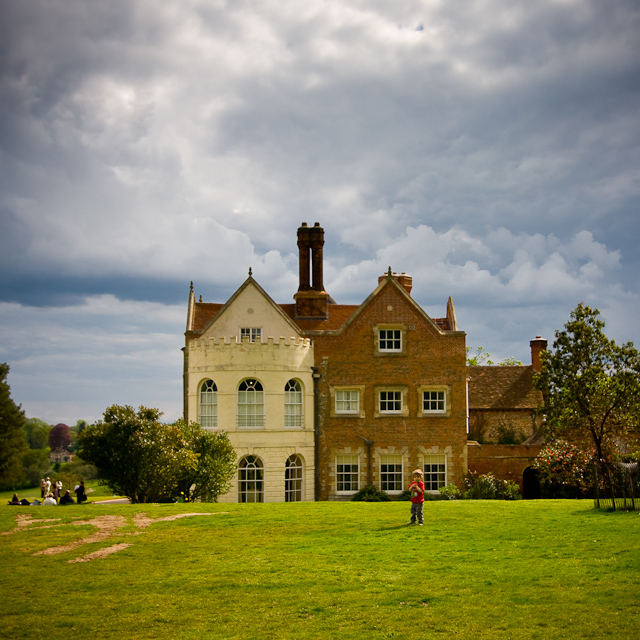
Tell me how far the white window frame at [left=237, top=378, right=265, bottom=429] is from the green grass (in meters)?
12.7

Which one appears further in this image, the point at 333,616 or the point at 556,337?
the point at 556,337

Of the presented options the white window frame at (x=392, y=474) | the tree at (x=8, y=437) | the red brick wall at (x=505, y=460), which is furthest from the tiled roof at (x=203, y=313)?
the tree at (x=8, y=437)

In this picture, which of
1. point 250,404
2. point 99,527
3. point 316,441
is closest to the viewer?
point 99,527

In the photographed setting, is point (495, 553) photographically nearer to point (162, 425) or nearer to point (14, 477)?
point (162, 425)

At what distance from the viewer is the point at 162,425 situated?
106 feet

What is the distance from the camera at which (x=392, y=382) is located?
132 ft

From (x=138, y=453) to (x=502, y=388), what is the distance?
27.0m

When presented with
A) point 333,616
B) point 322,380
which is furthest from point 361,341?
point 333,616

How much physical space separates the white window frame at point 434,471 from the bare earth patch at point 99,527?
15717mm

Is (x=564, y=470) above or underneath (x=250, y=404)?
underneath

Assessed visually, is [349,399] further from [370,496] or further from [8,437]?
[8,437]

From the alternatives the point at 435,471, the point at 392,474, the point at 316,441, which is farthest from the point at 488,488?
the point at 316,441

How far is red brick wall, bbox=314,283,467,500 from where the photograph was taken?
39.7 meters

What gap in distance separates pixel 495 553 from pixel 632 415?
1170 centimetres
